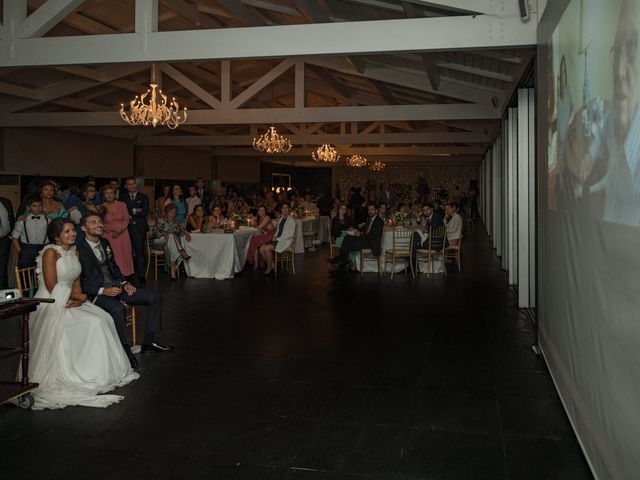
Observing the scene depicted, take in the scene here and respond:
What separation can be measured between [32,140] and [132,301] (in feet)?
34.4

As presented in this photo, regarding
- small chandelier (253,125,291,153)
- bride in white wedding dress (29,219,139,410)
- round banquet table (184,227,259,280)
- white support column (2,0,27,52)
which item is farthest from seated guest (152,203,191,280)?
bride in white wedding dress (29,219,139,410)

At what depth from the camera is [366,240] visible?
945 cm

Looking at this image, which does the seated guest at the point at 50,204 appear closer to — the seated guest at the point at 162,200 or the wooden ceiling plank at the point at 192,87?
the seated guest at the point at 162,200

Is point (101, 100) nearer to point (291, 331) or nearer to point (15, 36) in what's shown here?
point (15, 36)

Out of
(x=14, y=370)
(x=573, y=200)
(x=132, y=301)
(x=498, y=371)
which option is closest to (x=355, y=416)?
(x=498, y=371)

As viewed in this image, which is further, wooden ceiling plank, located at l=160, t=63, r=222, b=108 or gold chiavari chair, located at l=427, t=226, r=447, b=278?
wooden ceiling plank, located at l=160, t=63, r=222, b=108

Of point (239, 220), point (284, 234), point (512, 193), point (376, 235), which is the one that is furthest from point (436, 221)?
point (239, 220)

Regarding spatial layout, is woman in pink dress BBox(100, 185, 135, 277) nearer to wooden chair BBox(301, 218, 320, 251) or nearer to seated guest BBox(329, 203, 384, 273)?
seated guest BBox(329, 203, 384, 273)

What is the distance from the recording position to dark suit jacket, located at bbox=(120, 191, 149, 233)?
26.8 feet

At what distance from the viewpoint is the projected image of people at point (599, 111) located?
193 centimetres

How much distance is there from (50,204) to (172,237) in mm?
2536

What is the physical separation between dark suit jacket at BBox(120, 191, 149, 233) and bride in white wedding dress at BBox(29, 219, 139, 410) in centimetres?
427

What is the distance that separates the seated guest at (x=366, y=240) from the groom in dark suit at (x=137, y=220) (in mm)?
2909

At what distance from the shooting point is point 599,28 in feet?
7.88
